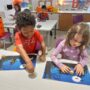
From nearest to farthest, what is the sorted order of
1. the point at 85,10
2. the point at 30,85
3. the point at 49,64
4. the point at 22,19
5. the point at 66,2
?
the point at 30,85 → the point at 49,64 → the point at 22,19 → the point at 85,10 → the point at 66,2

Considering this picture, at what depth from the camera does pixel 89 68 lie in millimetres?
1211

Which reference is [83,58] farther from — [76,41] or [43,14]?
[43,14]

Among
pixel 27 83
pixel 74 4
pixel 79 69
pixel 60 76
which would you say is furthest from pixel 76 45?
pixel 74 4

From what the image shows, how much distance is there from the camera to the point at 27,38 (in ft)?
5.25

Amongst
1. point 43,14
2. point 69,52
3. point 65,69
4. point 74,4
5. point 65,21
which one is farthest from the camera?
point 65,21

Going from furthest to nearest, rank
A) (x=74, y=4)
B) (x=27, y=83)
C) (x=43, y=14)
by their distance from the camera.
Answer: (x=74, y=4)
(x=43, y=14)
(x=27, y=83)

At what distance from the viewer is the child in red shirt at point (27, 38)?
4.18 feet

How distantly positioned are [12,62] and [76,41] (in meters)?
0.53

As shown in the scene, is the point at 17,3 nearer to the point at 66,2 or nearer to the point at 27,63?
the point at 66,2

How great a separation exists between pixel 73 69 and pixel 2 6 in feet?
9.49

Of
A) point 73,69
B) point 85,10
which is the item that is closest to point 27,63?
point 73,69

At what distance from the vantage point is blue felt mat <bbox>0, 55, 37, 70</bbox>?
3.95 ft

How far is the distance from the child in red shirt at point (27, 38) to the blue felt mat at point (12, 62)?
0.04 metres

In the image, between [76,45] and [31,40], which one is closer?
[76,45]
